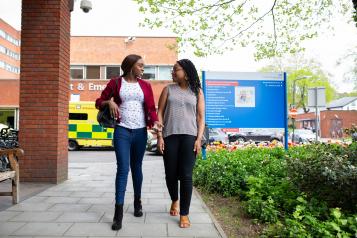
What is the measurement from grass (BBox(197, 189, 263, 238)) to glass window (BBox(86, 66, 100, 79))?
25028 mm

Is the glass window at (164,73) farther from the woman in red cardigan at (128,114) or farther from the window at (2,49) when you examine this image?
the window at (2,49)

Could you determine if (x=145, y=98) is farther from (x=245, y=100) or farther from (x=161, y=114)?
(x=245, y=100)

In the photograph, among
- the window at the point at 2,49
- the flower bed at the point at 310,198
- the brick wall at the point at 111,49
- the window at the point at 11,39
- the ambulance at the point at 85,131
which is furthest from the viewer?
the window at the point at 11,39

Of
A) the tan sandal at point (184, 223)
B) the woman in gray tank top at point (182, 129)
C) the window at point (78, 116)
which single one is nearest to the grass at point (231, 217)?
the tan sandal at point (184, 223)

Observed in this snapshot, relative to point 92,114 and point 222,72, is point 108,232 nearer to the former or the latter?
point 222,72

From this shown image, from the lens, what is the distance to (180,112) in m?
3.88

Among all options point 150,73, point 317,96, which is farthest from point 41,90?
point 150,73

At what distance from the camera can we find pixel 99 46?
2931 centimetres

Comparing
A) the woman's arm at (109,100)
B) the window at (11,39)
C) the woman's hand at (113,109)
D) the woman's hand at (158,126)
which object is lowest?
the woman's hand at (158,126)

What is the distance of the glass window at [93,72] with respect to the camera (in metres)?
29.2

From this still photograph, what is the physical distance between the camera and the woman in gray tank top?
3871mm

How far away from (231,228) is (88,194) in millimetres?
2698

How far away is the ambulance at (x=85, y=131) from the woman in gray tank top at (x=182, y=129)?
15432 mm

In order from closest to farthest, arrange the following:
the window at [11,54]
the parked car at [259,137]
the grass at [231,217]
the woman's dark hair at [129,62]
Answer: the grass at [231,217] → the woman's dark hair at [129,62] → the parked car at [259,137] → the window at [11,54]
